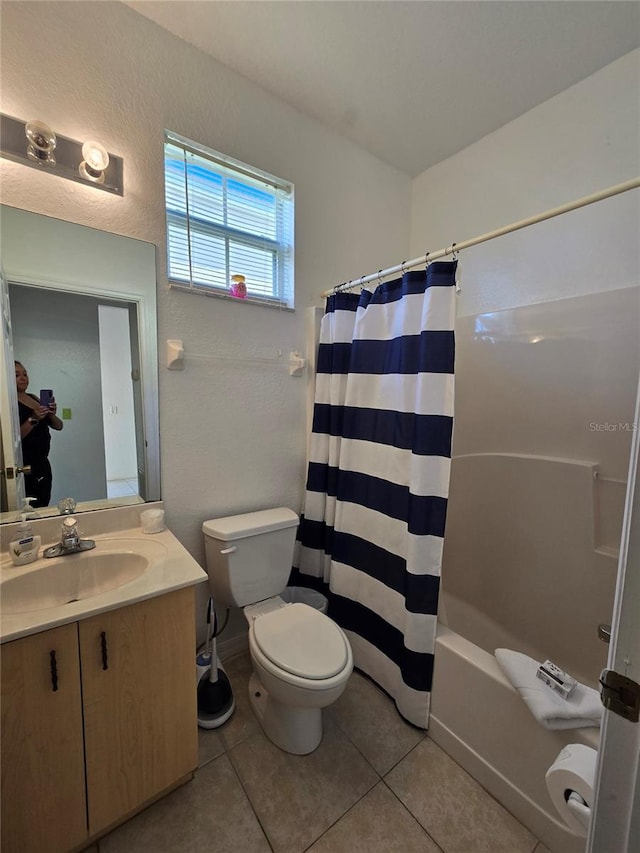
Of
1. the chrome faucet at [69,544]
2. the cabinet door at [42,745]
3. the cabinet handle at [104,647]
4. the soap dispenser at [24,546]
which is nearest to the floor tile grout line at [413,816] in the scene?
the cabinet door at [42,745]

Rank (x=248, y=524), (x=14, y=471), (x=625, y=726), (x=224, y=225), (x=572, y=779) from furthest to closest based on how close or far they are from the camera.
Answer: (x=224, y=225) < (x=248, y=524) < (x=14, y=471) < (x=572, y=779) < (x=625, y=726)

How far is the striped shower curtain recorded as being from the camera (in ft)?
4.42

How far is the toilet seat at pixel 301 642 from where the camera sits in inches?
46.7

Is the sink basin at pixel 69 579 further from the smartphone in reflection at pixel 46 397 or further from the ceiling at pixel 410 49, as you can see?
the ceiling at pixel 410 49

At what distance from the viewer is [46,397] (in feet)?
4.17

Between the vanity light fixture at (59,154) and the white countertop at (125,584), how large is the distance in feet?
4.35

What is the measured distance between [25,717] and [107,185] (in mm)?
1695

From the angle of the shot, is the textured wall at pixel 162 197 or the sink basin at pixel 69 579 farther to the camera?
the textured wall at pixel 162 197

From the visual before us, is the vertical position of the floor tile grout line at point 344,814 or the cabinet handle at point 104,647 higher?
the cabinet handle at point 104,647

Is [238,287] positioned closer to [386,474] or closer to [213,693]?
[386,474]

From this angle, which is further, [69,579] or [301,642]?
[301,642]

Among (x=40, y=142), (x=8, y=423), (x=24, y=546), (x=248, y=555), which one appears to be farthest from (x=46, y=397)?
(x=248, y=555)

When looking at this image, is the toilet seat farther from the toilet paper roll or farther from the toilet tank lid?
the toilet paper roll

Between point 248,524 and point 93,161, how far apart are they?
58.9 inches
